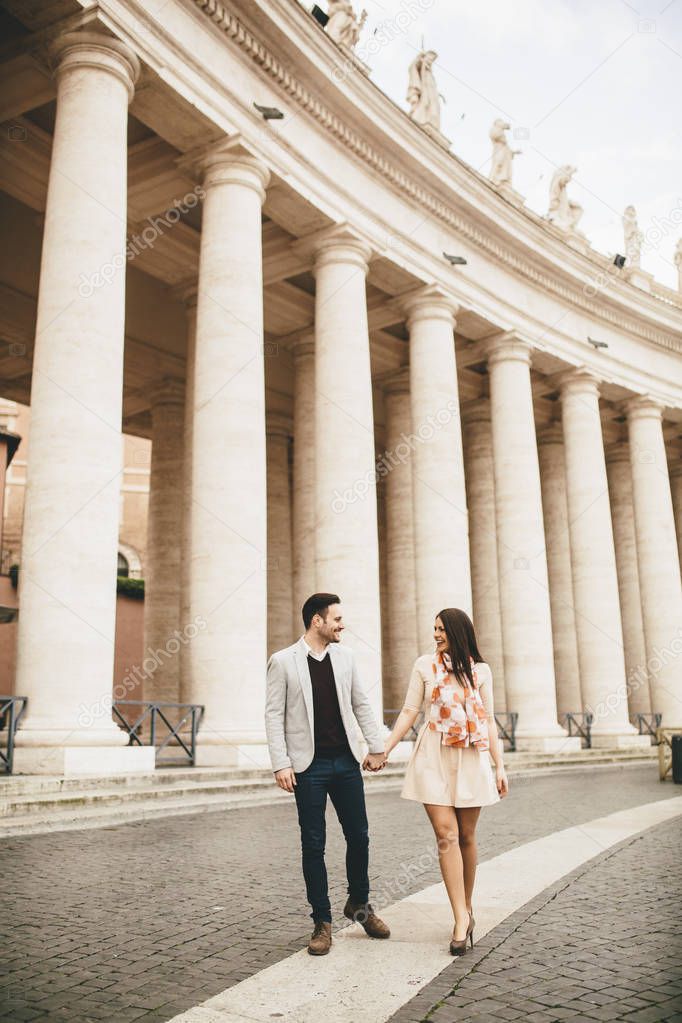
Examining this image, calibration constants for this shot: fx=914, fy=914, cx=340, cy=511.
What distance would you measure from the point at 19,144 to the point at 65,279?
956cm

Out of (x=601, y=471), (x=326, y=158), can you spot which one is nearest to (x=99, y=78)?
(x=326, y=158)

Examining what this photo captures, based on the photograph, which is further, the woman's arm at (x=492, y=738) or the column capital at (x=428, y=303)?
the column capital at (x=428, y=303)

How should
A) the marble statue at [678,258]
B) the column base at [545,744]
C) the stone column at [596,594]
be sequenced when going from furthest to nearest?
the marble statue at [678,258] → the stone column at [596,594] → the column base at [545,744]

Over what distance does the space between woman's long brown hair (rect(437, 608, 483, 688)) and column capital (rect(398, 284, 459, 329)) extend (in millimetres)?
26777

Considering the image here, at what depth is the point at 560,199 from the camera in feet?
145

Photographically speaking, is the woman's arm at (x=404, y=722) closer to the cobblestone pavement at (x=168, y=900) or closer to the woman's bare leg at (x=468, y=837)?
the woman's bare leg at (x=468, y=837)

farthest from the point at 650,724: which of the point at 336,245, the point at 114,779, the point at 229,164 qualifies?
the point at 114,779

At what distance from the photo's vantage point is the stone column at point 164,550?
33.0 meters

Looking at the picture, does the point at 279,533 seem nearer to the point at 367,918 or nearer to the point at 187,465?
the point at 187,465

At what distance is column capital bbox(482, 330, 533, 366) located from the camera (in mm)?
36531

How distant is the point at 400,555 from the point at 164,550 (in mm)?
9907

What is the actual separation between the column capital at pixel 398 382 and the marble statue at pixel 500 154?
9.34 metres

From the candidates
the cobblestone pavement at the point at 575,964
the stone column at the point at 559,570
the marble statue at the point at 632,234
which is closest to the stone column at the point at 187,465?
the cobblestone pavement at the point at 575,964

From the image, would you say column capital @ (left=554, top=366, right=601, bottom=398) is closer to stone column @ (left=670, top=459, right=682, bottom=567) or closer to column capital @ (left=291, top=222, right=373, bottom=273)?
column capital @ (left=291, top=222, right=373, bottom=273)
